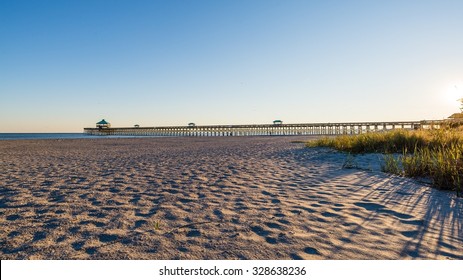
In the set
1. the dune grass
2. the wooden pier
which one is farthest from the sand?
the wooden pier

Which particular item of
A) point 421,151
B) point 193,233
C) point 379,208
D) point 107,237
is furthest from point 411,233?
point 421,151

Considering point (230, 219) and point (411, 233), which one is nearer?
point (411, 233)

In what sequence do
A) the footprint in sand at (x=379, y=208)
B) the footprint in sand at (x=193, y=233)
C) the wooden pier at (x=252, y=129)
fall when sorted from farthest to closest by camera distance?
the wooden pier at (x=252, y=129) < the footprint in sand at (x=379, y=208) < the footprint in sand at (x=193, y=233)

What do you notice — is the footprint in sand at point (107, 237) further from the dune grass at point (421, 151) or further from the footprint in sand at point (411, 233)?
the dune grass at point (421, 151)

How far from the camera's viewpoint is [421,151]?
19.9 ft

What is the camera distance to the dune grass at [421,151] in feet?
15.2

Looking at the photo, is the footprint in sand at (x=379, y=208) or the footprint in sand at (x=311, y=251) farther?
the footprint in sand at (x=379, y=208)

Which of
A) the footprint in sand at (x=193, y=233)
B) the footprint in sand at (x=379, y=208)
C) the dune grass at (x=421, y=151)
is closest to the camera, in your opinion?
the footprint in sand at (x=193, y=233)

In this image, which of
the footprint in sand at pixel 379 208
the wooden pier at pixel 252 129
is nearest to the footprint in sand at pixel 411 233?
the footprint in sand at pixel 379 208

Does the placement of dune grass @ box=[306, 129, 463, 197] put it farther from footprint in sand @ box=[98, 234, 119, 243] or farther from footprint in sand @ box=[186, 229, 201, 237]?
footprint in sand @ box=[98, 234, 119, 243]

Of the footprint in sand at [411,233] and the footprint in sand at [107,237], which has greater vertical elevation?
the footprint in sand at [107,237]

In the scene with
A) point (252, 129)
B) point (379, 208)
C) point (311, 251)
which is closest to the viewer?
point (311, 251)

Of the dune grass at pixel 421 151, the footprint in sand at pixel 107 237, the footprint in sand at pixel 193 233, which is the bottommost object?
the footprint in sand at pixel 193 233

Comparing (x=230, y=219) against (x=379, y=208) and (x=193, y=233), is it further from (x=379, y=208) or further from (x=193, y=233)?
(x=379, y=208)
